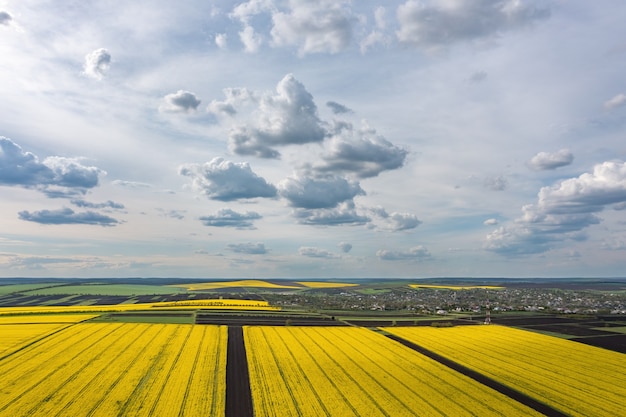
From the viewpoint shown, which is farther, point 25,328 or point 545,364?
point 25,328

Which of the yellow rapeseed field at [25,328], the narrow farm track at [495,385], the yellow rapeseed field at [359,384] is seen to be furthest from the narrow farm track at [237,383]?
the yellow rapeseed field at [25,328]

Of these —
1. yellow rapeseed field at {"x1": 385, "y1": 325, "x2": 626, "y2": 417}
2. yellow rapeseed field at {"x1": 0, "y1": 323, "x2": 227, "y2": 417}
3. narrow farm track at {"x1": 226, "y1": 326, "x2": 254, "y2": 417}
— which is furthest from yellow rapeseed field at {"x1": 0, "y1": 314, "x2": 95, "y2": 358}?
yellow rapeseed field at {"x1": 385, "y1": 325, "x2": 626, "y2": 417}

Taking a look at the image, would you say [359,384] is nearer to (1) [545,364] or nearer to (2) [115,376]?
(2) [115,376]

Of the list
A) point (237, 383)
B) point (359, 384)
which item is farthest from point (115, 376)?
point (359, 384)

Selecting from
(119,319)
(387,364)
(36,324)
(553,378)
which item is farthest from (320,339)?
(36,324)

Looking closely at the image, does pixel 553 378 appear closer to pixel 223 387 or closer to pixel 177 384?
pixel 223 387
